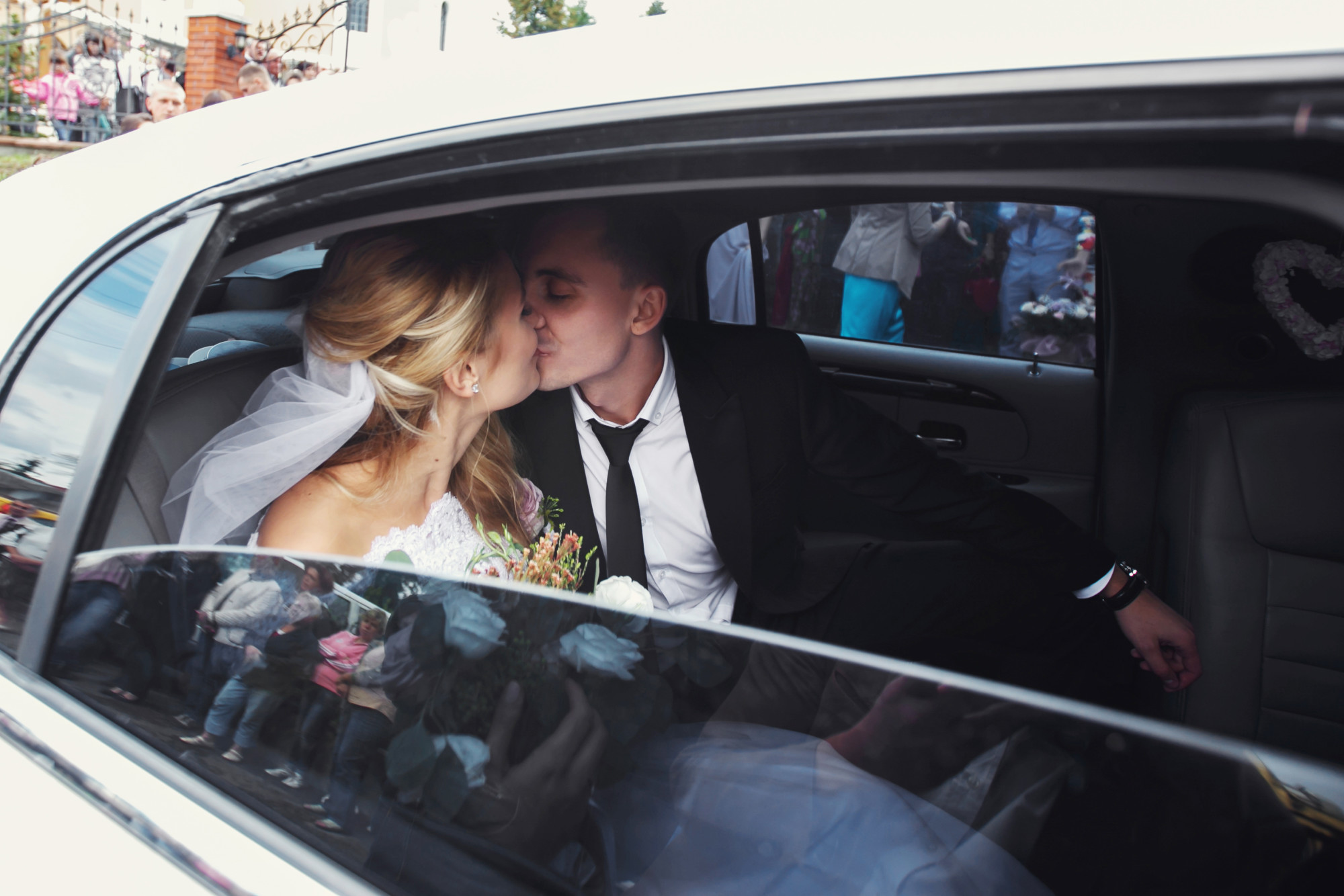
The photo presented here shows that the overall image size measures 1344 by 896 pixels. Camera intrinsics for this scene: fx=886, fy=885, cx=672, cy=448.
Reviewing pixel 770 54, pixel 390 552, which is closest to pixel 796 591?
pixel 390 552

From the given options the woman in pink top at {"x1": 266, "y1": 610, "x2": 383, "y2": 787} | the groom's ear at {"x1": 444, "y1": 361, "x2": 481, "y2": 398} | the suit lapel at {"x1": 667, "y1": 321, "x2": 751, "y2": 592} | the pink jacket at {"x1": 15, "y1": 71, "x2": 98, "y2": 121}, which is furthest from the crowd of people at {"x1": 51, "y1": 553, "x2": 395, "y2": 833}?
the pink jacket at {"x1": 15, "y1": 71, "x2": 98, "y2": 121}

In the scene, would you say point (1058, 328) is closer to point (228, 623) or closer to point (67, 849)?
point (228, 623)

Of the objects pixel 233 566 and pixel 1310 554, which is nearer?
pixel 233 566

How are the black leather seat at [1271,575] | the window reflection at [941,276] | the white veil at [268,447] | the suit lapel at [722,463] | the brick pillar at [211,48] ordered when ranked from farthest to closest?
1. the brick pillar at [211,48]
2. the window reflection at [941,276]
3. the suit lapel at [722,463]
4. the black leather seat at [1271,575]
5. the white veil at [268,447]

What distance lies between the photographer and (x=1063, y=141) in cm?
64

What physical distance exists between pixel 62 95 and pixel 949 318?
9.47 m

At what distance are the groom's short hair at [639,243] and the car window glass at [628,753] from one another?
0.88m

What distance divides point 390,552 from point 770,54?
1.04 meters

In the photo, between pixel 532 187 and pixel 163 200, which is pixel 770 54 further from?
pixel 163 200

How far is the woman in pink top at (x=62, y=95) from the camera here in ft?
28.5

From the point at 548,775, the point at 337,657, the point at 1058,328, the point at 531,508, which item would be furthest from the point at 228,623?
the point at 1058,328

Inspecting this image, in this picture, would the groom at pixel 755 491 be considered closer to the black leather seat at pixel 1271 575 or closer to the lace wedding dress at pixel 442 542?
the black leather seat at pixel 1271 575

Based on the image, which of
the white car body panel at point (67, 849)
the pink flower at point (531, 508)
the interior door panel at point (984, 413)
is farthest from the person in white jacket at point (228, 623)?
the interior door panel at point (984, 413)

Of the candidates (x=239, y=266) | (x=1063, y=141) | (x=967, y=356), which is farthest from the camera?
(x=967, y=356)
